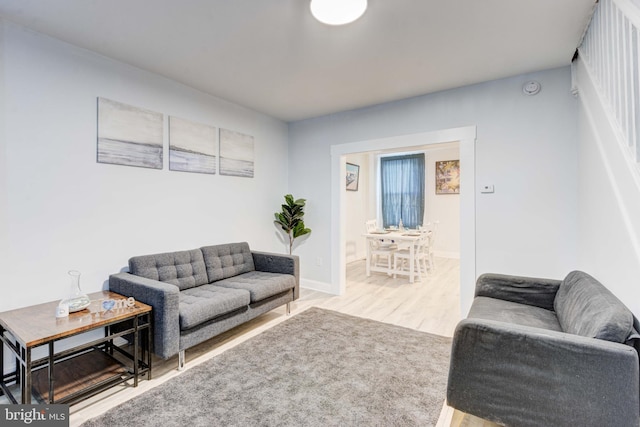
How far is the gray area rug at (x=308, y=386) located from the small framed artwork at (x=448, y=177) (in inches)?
195

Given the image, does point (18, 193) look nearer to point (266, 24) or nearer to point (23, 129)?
point (23, 129)

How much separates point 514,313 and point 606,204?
0.94 m

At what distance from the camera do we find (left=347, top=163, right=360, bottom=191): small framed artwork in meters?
6.48

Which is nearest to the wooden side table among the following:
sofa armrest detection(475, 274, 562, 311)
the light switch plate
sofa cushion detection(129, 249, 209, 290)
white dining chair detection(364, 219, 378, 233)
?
sofa cushion detection(129, 249, 209, 290)

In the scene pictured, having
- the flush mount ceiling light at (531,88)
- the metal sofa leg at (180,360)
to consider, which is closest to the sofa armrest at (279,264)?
the metal sofa leg at (180,360)

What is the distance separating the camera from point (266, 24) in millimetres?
2080

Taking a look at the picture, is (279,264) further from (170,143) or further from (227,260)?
(170,143)

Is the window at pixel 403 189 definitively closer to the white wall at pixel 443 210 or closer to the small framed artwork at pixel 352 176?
the white wall at pixel 443 210

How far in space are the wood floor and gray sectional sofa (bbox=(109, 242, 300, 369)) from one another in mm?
198

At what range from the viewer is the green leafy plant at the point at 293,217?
4.33m

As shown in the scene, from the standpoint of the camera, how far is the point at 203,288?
2869 millimetres

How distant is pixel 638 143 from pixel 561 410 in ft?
4.37

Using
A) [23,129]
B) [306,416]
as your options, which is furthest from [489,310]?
[23,129]

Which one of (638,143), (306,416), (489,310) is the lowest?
(306,416)
